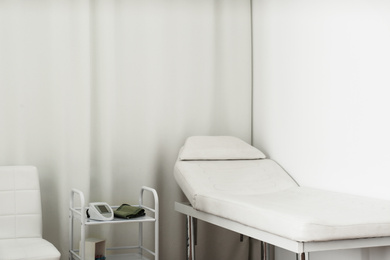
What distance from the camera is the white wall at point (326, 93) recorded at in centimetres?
287

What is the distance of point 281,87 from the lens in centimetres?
376

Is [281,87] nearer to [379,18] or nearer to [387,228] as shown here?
[379,18]

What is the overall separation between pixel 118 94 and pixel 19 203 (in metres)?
0.97

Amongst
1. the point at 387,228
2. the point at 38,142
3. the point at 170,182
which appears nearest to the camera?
the point at 387,228

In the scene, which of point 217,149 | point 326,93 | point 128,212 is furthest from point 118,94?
point 326,93

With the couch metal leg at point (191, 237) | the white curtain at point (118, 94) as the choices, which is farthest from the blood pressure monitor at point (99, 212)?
the couch metal leg at point (191, 237)

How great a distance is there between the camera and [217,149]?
365cm

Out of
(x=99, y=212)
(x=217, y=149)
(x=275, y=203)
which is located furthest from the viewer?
(x=217, y=149)

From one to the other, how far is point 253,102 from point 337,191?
45.2 inches

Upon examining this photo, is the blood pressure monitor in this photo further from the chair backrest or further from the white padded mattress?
the white padded mattress

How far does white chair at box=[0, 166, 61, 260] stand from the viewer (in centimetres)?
324

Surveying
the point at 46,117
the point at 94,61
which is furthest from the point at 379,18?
the point at 46,117

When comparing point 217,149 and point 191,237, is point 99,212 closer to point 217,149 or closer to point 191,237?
point 191,237

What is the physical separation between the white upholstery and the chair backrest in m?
0.86
